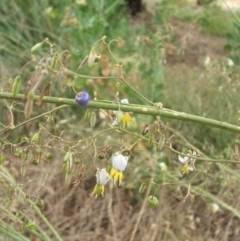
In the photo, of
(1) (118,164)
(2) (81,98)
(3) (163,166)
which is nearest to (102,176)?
(1) (118,164)

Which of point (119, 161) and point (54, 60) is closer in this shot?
point (54, 60)

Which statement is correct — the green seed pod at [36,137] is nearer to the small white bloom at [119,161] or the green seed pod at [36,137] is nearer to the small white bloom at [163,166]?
the small white bloom at [119,161]

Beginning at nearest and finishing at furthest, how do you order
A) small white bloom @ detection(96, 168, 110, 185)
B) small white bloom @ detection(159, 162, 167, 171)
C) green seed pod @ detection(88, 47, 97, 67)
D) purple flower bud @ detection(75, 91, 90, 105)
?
purple flower bud @ detection(75, 91, 90, 105), green seed pod @ detection(88, 47, 97, 67), small white bloom @ detection(96, 168, 110, 185), small white bloom @ detection(159, 162, 167, 171)

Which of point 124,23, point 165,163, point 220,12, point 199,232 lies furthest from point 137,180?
point 220,12

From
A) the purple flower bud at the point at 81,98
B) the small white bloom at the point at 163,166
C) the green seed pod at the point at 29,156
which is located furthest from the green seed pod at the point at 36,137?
the small white bloom at the point at 163,166

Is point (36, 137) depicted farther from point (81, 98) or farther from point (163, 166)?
point (163, 166)

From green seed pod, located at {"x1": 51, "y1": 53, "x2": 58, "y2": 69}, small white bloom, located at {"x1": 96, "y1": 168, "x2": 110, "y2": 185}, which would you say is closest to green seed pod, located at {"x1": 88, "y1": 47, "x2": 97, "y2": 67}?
green seed pod, located at {"x1": 51, "y1": 53, "x2": 58, "y2": 69}

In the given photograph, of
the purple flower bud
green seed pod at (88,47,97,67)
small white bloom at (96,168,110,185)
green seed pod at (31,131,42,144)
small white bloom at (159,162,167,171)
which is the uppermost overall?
the purple flower bud

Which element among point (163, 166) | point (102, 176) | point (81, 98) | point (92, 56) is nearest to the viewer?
point (81, 98)

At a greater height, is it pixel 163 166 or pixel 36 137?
pixel 36 137

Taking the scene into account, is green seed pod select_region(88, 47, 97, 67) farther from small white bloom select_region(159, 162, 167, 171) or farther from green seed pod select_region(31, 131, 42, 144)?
small white bloom select_region(159, 162, 167, 171)

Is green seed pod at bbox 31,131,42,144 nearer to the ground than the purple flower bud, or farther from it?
nearer to the ground
